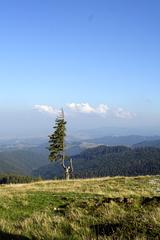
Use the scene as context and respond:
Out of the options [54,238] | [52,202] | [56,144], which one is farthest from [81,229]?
[56,144]

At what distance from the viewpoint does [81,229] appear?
10.0 meters

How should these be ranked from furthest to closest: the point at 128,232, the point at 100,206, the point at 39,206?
the point at 39,206 → the point at 100,206 → the point at 128,232

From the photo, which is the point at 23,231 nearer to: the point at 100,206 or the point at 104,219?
the point at 104,219

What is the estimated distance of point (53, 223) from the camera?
1141 centimetres

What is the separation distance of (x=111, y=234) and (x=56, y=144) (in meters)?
53.7

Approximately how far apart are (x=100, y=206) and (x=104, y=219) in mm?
3173

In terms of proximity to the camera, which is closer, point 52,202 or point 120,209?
point 120,209

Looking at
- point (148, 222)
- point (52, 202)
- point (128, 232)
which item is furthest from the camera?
point (52, 202)

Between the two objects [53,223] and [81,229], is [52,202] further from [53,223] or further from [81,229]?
[81,229]

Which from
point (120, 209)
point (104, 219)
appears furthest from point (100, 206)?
point (104, 219)

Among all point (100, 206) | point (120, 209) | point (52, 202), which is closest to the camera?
point (120, 209)

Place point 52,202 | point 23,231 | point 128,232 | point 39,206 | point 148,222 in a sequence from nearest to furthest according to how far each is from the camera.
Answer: point 128,232 < point 148,222 < point 23,231 < point 39,206 < point 52,202

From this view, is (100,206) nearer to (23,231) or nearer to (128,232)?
(23,231)

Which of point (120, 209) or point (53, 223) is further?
point (120, 209)
